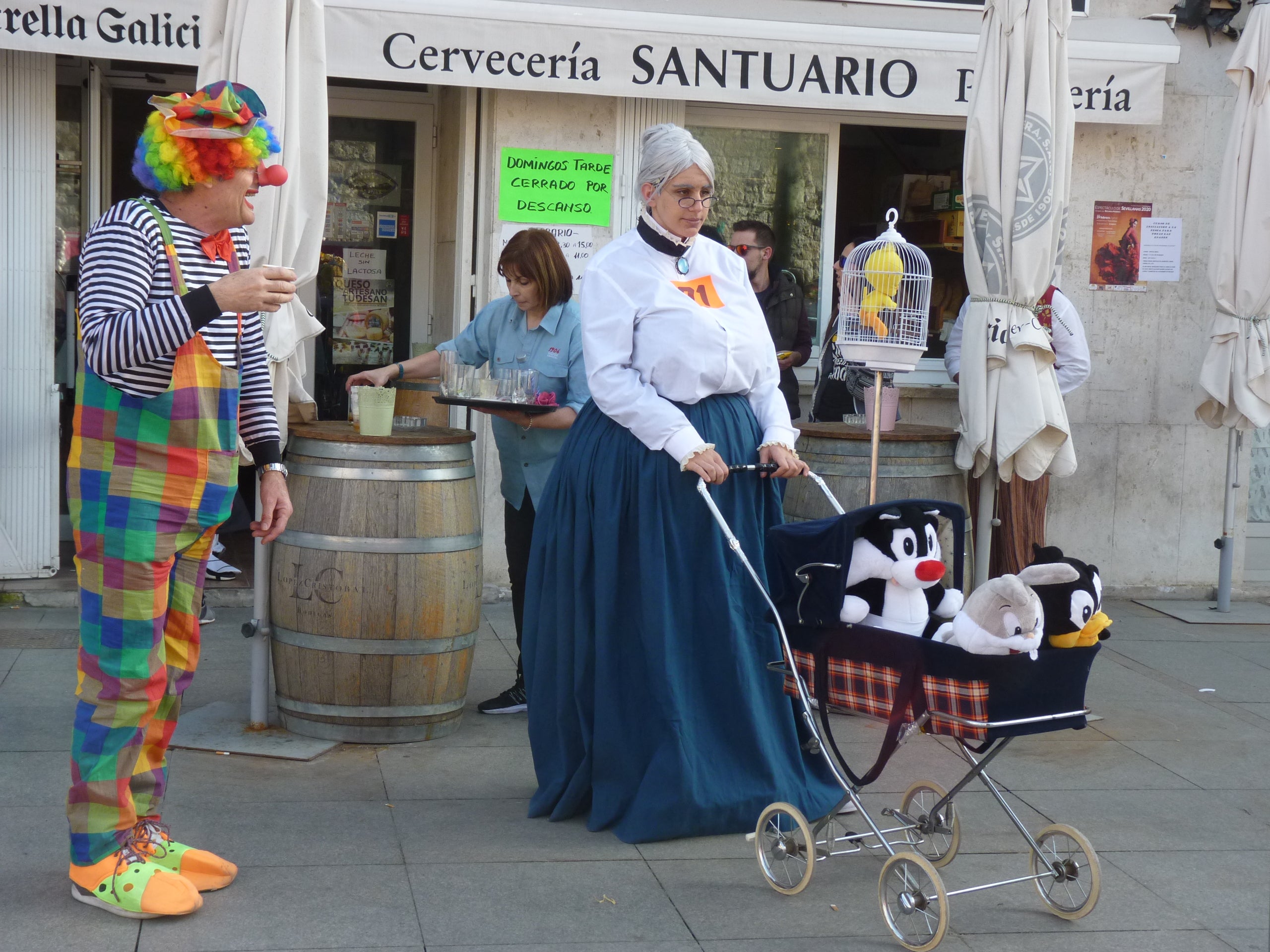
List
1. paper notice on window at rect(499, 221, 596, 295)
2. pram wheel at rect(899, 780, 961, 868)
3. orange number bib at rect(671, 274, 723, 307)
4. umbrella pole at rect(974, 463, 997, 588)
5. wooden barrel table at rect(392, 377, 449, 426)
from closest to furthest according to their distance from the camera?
pram wheel at rect(899, 780, 961, 868) → orange number bib at rect(671, 274, 723, 307) → umbrella pole at rect(974, 463, 997, 588) → wooden barrel table at rect(392, 377, 449, 426) → paper notice on window at rect(499, 221, 596, 295)

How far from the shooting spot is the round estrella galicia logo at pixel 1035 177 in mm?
5531

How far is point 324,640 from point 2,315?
315 cm

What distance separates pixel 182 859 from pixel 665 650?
4.67ft

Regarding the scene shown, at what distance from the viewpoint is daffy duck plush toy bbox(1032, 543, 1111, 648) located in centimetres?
331

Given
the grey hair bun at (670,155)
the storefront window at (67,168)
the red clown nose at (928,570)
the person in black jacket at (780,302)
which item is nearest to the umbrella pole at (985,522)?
the person in black jacket at (780,302)

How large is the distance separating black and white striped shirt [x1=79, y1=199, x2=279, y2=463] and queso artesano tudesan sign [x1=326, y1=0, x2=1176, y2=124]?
10.2 ft

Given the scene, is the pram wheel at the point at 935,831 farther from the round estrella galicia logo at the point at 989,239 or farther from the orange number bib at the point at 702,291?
the round estrella galicia logo at the point at 989,239

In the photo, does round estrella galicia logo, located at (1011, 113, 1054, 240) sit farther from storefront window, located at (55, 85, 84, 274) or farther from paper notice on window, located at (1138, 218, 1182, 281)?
storefront window, located at (55, 85, 84, 274)

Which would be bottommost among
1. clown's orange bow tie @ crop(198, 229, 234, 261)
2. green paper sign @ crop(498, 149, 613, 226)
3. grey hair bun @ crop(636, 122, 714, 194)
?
clown's orange bow tie @ crop(198, 229, 234, 261)

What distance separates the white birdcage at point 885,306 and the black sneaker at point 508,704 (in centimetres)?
187

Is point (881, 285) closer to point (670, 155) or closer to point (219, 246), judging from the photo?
point (670, 155)

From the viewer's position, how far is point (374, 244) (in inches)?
330

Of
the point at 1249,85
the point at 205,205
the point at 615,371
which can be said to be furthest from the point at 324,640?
the point at 1249,85

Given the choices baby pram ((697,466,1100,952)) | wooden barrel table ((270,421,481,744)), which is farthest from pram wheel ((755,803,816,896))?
wooden barrel table ((270,421,481,744))
